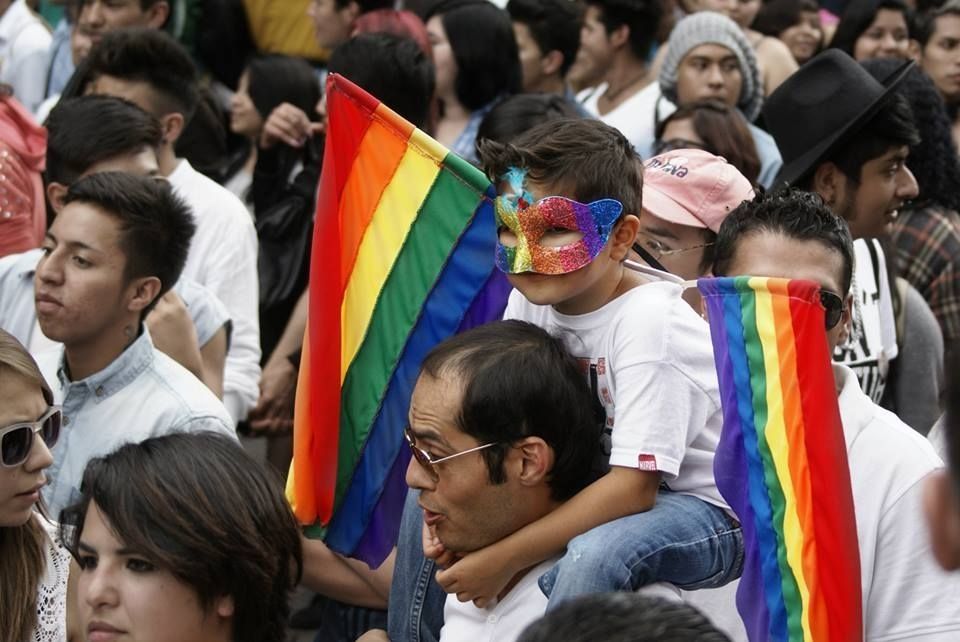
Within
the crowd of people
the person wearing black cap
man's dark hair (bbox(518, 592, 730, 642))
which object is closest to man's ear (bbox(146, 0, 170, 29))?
the crowd of people

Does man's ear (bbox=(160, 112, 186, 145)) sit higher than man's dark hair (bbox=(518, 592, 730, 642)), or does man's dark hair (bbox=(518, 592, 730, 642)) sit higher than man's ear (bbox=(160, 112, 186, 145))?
man's ear (bbox=(160, 112, 186, 145))

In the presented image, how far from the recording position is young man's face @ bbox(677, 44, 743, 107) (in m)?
7.25

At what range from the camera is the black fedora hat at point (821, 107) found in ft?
15.8

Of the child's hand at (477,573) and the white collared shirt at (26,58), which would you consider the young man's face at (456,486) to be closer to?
the child's hand at (477,573)

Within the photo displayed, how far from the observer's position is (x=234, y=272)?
5691 millimetres

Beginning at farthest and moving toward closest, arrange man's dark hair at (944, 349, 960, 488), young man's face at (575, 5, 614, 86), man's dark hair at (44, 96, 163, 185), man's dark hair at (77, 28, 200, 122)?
young man's face at (575, 5, 614, 86)
man's dark hair at (77, 28, 200, 122)
man's dark hair at (44, 96, 163, 185)
man's dark hair at (944, 349, 960, 488)

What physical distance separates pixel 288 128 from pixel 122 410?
2.85 m

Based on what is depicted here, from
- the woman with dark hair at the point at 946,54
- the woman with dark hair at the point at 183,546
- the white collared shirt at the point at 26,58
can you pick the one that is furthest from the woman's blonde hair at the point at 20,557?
the woman with dark hair at the point at 946,54

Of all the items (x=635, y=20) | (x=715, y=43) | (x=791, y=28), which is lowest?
(x=715, y=43)

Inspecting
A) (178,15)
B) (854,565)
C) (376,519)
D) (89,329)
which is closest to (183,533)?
(376,519)

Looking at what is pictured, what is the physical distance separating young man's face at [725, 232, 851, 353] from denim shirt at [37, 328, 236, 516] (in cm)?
154

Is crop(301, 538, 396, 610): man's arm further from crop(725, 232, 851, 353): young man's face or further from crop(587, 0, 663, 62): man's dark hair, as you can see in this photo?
crop(587, 0, 663, 62): man's dark hair

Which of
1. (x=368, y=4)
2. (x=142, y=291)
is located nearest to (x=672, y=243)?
(x=142, y=291)

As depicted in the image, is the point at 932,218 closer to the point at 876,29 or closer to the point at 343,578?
the point at 343,578
